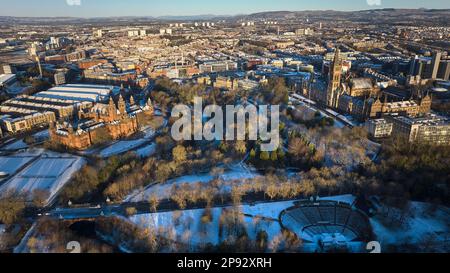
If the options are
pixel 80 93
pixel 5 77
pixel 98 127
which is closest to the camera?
pixel 98 127

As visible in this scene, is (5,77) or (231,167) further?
(5,77)

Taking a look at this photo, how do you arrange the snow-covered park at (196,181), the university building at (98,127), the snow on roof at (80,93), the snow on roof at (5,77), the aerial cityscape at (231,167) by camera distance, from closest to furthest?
1. the aerial cityscape at (231,167)
2. the snow-covered park at (196,181)
3. the university building at (98,127)
4. the snow on roof at (80,93)
5. the snow on roof at (5,77)

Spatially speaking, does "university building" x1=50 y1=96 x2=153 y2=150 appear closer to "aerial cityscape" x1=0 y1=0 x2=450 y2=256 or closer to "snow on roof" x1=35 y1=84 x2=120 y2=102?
"aerial cityscape" x1=0 y1=0 x2=450 y2=256

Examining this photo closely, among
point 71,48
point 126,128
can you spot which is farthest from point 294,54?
point 71,48

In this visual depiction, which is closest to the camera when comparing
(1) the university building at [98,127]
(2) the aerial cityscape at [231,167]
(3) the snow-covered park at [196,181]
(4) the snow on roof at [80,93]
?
(2) the aerial cityscape at [231,167]

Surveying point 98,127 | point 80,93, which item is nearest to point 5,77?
point 80,93

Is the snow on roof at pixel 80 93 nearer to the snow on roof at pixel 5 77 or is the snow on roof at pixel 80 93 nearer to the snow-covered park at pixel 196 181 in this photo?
the snow on roof at pixel 5 77

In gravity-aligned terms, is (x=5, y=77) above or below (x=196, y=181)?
above

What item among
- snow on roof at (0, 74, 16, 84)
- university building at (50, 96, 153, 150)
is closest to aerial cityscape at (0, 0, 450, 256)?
university building at (50, 96, 153, 150)

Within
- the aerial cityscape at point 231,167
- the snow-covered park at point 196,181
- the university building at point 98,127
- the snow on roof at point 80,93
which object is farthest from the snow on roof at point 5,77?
the snow-covered park at point 196,181

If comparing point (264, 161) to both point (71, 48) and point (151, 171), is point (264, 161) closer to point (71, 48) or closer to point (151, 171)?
point (151, 171)

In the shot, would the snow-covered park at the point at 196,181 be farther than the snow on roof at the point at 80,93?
No

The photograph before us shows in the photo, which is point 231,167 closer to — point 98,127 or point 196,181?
point 196,181
